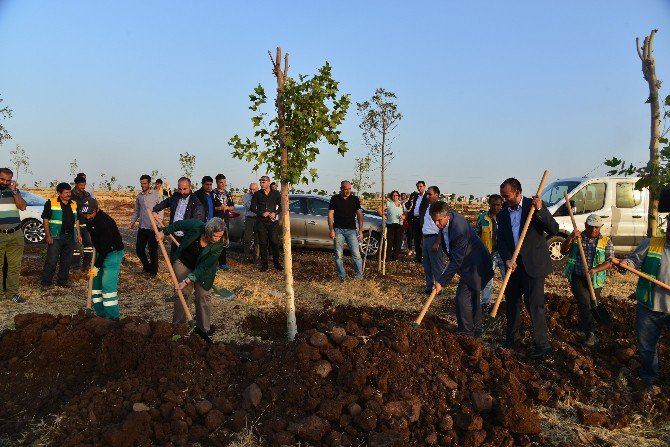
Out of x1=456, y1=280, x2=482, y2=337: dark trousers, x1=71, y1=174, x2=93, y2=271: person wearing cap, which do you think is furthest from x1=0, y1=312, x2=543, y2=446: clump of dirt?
x1=71, y1=174, x2=93, y2=271: person wearing cap

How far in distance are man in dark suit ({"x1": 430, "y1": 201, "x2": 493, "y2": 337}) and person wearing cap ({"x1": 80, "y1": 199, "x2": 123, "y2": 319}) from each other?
3710 mm

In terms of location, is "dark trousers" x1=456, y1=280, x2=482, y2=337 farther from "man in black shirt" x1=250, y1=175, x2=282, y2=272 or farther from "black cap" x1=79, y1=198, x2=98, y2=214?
"man in black shirt" x1=250, y1=175, x2=282, y2=272

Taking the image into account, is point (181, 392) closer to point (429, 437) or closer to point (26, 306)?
point (429, 437)

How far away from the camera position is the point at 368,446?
3520 mm

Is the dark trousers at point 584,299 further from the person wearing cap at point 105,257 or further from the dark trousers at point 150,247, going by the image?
the dark trousers at point 150,247

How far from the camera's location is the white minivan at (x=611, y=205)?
10523mm

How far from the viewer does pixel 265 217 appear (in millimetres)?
9578

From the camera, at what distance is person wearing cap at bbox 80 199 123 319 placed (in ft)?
19.0

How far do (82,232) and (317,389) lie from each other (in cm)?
670

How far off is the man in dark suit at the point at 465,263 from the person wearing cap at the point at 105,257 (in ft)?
12.2

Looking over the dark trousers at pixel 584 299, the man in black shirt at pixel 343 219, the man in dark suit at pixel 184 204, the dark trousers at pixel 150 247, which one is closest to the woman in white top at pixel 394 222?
the man in black shirt at pixel 343 219

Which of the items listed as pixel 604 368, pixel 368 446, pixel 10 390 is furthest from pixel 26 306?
pixel 604 368

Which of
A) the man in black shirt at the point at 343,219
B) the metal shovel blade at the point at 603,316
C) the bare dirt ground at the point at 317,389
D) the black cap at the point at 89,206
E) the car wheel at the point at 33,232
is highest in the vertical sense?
the black cap at the point at 89,206

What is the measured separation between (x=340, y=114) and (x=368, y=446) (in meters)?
3.08
